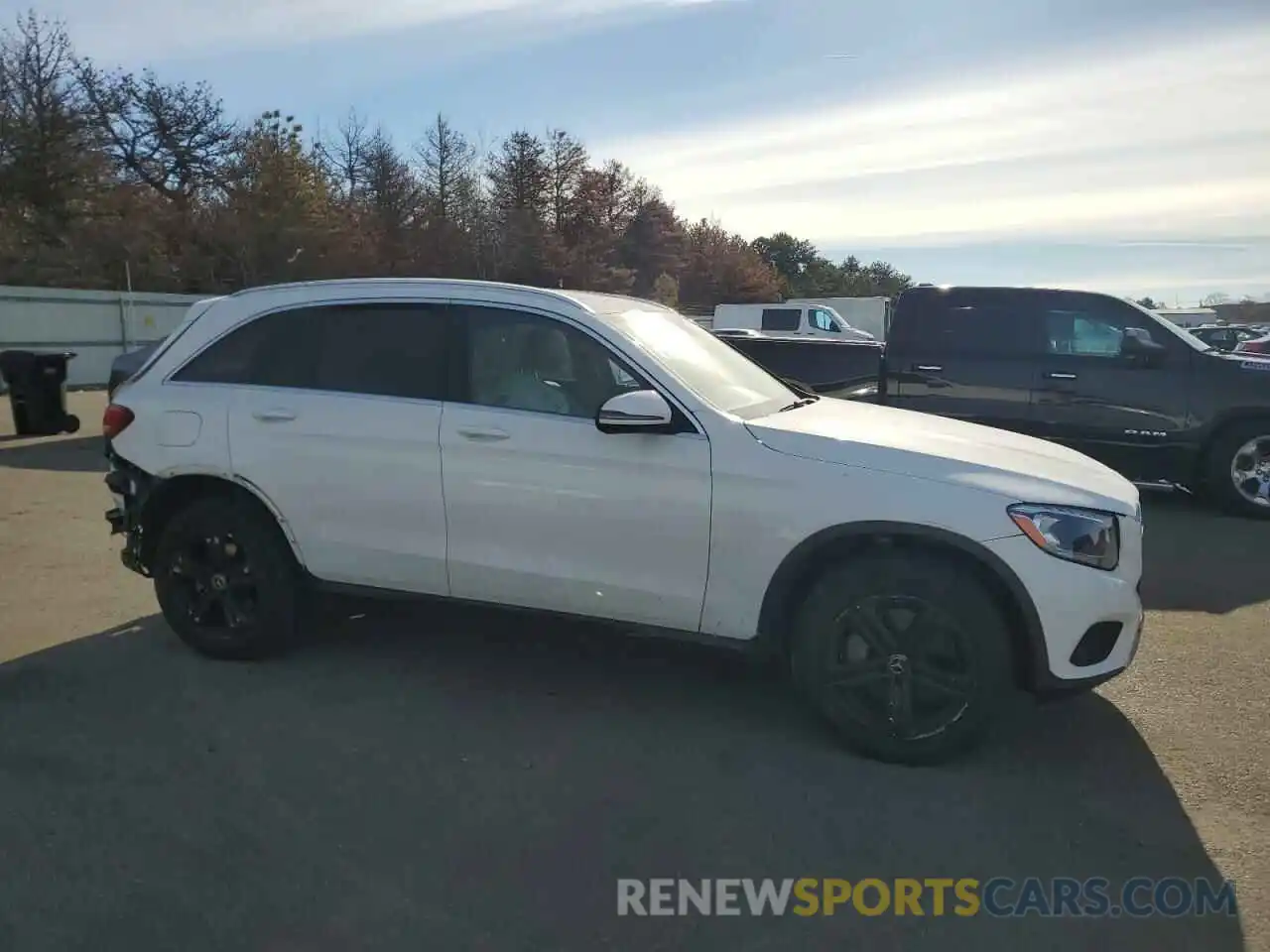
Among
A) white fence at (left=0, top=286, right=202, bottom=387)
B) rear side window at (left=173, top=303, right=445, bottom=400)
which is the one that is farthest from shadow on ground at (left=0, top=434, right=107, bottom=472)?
white fence at (left=0, top=286, right=202, bottom=387)

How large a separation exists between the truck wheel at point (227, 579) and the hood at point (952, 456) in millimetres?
2428

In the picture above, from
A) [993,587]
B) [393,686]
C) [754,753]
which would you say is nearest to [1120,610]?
[993,587]

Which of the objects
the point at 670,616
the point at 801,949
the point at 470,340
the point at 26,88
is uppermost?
the point at 26,88

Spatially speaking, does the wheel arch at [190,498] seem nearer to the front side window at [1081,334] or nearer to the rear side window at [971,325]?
the rear side window at [971,325]

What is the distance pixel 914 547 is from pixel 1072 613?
1.98ft

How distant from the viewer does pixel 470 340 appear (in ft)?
15.6

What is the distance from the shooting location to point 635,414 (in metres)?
4.09

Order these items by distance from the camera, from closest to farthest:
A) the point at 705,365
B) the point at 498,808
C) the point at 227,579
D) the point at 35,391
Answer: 1. the point at 498,808
2. the point at 705,365
3. the point at 227,579
4. the point at 35,391

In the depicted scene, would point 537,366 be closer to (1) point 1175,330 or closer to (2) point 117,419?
(2) point 117,419

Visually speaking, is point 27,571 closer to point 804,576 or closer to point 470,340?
point 470,340

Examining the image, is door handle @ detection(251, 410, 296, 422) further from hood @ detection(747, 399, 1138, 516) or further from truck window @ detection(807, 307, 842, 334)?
truck window @ detection(807, 307, 842, 334)

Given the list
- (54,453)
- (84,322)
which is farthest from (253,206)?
(54,453)

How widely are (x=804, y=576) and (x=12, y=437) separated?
13335 mm

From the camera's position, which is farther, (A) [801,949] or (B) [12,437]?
(B) [12,437]
